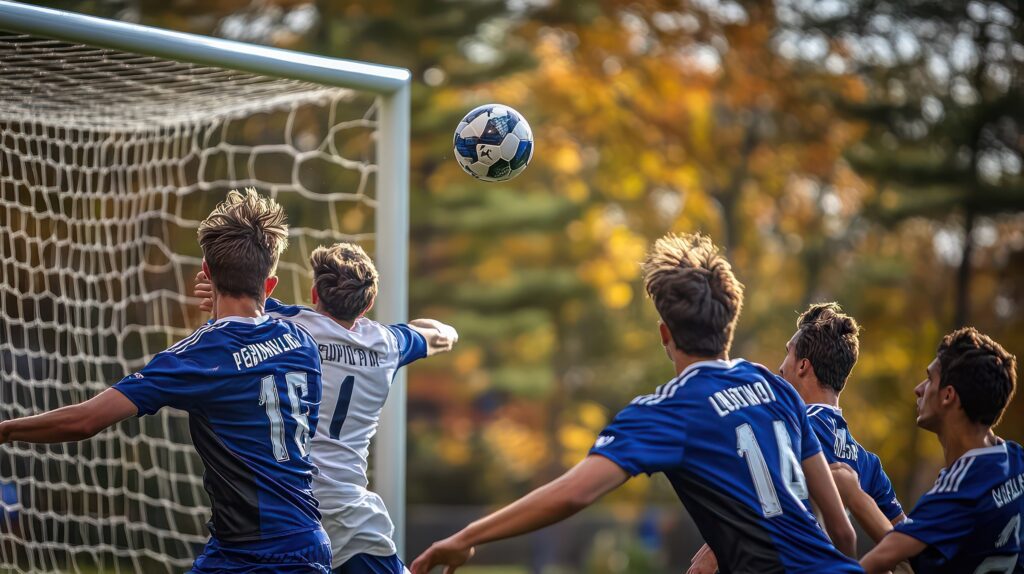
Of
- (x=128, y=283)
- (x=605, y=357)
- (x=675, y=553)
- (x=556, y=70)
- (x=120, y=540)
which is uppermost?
(x=556, y=70)

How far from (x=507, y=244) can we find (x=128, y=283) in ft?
32.0

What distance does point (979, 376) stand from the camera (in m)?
4.53

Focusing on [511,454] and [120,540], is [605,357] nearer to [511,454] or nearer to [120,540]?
[511,454]

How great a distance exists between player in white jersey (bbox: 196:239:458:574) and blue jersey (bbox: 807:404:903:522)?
2049 mm

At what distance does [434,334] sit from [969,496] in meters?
2.72

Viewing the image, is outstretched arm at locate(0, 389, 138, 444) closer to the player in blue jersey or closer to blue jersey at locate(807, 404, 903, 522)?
blue jersey at locate(807, 404, 903, 522)

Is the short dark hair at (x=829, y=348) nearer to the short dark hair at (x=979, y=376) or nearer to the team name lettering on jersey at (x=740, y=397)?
the short dark hair at (x=979, y=376)

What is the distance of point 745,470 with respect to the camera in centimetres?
377

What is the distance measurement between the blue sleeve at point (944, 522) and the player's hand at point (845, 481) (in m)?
0.24

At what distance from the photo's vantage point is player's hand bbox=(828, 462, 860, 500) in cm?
445

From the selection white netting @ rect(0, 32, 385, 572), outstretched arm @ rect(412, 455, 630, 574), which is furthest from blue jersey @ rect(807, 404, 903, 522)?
white netting @ rect(0, 32, 385, 572)

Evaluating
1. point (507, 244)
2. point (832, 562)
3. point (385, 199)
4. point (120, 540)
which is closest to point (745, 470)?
point (832, 562)

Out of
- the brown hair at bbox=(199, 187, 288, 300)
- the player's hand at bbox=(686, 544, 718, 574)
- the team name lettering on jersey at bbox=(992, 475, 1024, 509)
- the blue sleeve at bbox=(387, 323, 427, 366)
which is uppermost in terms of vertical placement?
the brown hair at bbox=(199, 187, 288, 300)

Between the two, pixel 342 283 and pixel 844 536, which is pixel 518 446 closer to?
pixel 342 283
